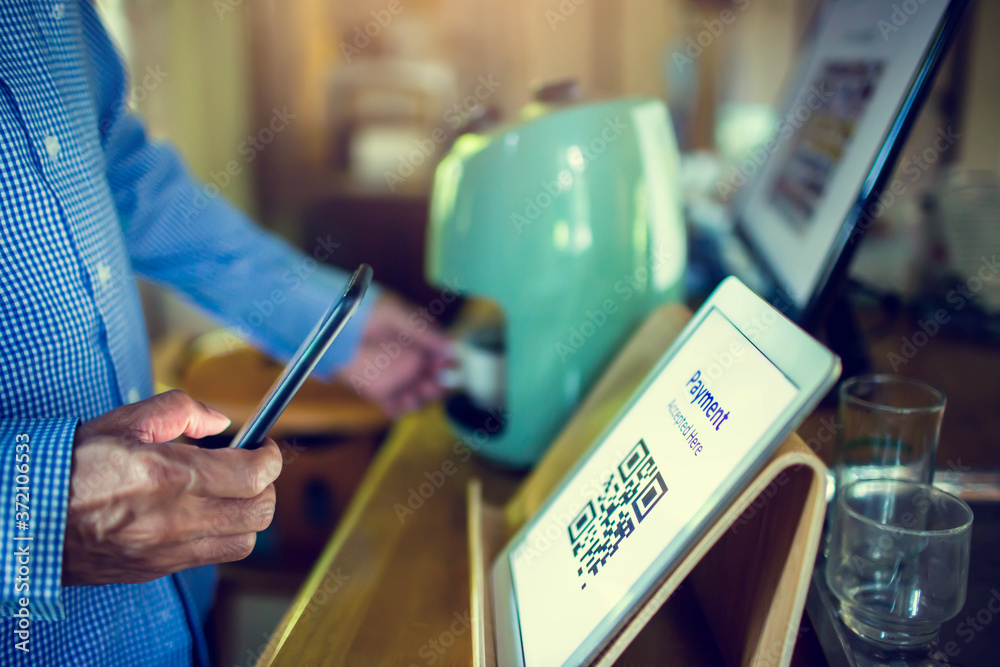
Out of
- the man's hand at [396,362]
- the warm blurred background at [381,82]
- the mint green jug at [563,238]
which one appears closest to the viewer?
the mint green jug at [563,238]

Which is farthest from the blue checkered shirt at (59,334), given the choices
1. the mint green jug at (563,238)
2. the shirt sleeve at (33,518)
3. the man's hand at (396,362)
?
the mint green jug at (563,238)

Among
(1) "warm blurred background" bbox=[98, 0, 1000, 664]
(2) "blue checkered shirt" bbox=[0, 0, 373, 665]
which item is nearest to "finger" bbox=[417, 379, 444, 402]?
(2) "blue checkered shirt" bbox=[0, 0, 373, 665]

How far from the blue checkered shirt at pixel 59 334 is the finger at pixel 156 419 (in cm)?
2

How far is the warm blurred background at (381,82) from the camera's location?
7.84 ft

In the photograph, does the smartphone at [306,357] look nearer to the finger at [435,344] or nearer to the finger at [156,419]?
the finger at [156,419]

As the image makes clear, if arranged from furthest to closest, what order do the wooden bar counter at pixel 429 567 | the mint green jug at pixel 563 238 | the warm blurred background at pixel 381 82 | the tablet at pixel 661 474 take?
the warm blurred background at pixel 381 82 → the mint green jug at pixel 563 238 → the wooden bar counter at pixel 429 567 → the tablet at pixel 661 474

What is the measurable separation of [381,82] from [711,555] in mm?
2695

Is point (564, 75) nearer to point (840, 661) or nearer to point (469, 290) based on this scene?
point (469, 290)

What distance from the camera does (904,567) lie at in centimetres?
47

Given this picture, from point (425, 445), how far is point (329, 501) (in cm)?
85

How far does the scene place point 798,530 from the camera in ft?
1.29

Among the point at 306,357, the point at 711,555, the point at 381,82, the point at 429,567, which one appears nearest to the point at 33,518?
the point at 306,357

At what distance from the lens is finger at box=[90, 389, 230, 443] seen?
0.46 m

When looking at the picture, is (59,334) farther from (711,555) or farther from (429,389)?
(711,555)
